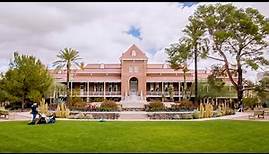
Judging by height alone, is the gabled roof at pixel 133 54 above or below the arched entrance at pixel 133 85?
above

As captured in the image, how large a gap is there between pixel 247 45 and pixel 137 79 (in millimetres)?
23498

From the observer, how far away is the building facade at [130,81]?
2442 inches

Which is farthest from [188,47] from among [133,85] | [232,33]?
[133,85]

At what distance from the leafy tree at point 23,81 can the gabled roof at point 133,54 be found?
18409mm

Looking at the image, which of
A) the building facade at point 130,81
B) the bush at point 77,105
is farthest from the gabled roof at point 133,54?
the bush at point 77,105

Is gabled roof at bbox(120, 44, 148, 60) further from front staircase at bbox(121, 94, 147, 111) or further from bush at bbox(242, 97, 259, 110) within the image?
bush at bbox(242, 97, 259, 110)

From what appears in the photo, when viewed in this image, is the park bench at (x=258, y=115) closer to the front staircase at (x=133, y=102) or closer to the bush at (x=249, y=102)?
the front staircase at (x=133, y=102)

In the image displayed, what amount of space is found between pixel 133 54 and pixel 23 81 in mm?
22566

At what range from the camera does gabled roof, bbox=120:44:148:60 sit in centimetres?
6244

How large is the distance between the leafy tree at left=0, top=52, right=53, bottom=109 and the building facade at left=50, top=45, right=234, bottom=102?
1359cm

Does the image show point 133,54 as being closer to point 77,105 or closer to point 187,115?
point 77,105

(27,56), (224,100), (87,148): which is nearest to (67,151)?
(87,148)

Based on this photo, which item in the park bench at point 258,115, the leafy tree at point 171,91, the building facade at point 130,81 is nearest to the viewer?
the park bench at point 258,115

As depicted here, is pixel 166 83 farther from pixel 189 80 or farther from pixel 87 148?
pixel 87 148
